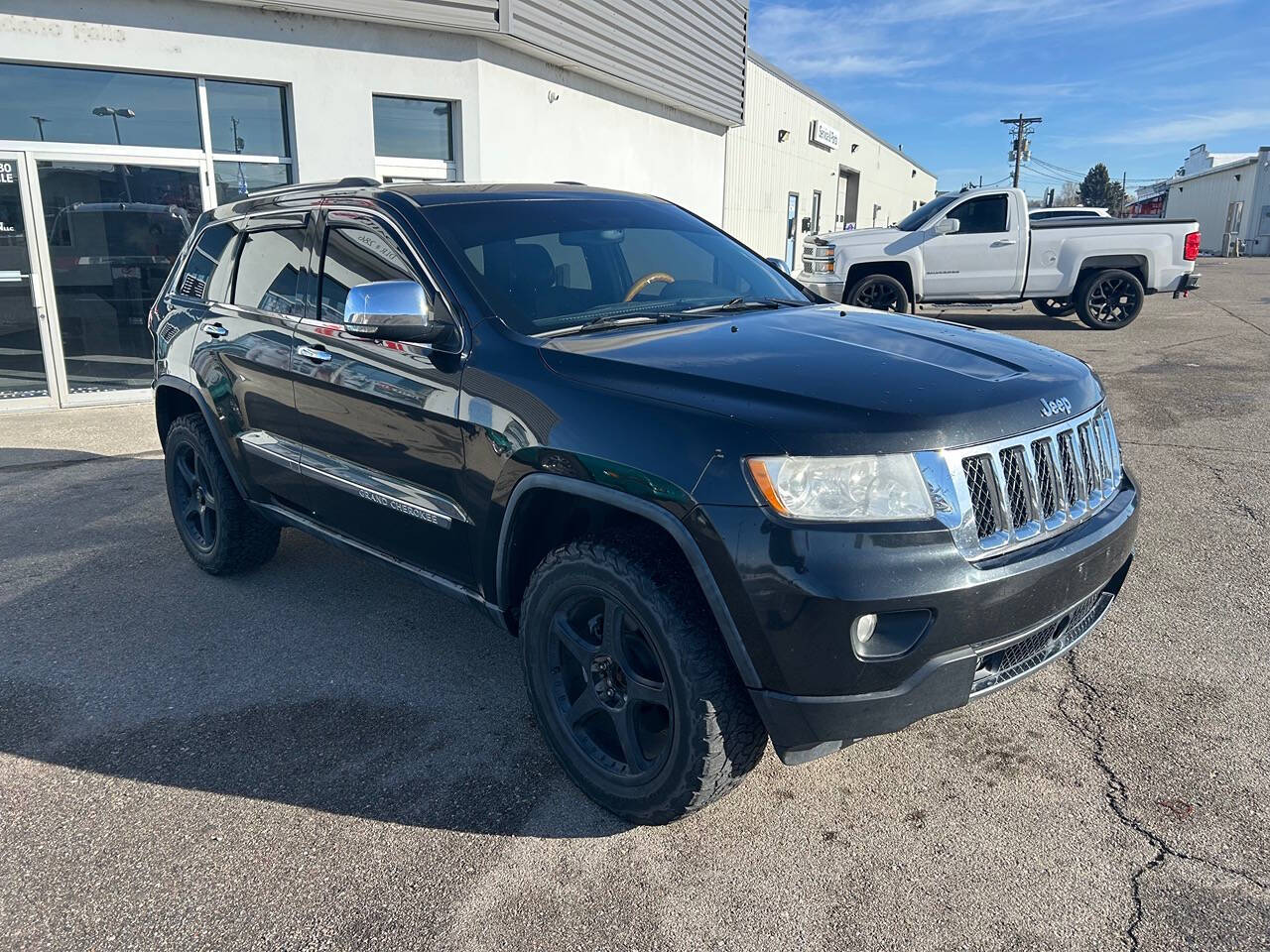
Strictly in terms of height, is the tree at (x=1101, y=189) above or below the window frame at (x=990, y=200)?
above

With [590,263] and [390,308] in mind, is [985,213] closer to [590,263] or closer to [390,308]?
[590,263]

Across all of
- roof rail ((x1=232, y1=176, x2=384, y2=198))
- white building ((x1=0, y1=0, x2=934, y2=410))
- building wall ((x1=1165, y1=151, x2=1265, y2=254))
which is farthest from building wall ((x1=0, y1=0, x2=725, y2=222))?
building wall ((x1=1165, y1=151, x2=1265, y2=254))

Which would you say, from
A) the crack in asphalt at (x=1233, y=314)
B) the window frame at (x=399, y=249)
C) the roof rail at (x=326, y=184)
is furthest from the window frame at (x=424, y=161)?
the crack in asphalt at (x=1233, y=314)

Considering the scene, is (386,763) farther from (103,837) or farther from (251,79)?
(251,79)

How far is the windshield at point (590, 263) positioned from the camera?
10.7 feet

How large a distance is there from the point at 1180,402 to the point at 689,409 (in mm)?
7879

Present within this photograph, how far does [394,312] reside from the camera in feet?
9.61

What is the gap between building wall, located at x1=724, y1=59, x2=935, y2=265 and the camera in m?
20.1

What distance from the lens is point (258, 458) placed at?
4133 millimetres

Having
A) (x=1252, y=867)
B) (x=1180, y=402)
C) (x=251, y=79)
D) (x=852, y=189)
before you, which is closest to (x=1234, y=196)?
(x=852, y=189)

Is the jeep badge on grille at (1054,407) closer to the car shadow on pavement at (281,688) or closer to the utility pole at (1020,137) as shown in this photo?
the car shadow on pavement at (281,688)

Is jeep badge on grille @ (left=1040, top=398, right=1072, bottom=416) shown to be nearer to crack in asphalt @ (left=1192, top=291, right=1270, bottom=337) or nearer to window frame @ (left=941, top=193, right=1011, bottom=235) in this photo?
window frame @ (left=941, top=193, right=1011, bottom=235)

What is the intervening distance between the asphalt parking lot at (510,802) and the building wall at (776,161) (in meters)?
16.6

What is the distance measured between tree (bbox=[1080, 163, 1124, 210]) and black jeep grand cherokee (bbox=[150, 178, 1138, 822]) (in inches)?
3788
